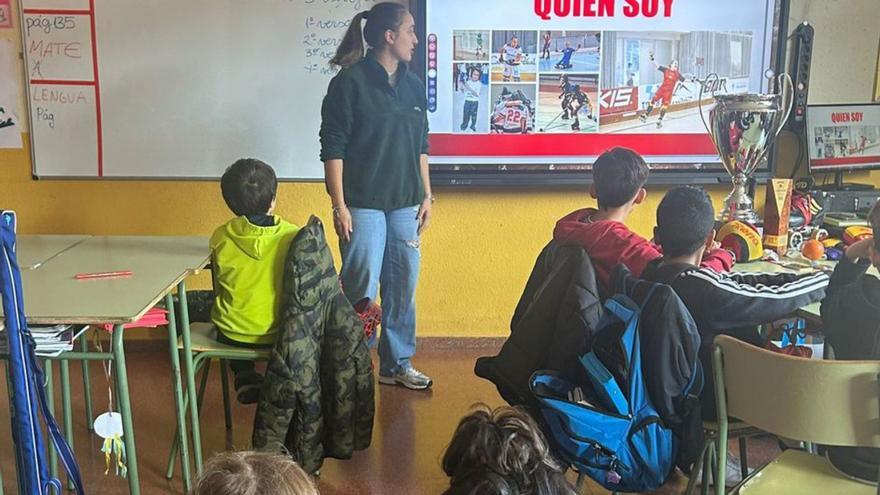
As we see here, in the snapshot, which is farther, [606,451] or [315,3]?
[315,3]

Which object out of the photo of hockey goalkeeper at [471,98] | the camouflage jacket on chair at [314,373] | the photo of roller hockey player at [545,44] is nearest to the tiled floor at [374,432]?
the camouflage jacket on chair at [314,373]

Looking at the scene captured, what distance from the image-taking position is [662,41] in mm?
3578

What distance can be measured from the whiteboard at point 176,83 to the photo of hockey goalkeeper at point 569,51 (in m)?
0.78

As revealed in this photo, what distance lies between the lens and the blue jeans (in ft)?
10.6

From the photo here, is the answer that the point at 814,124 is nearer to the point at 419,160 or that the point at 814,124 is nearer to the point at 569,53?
the point at 569,53

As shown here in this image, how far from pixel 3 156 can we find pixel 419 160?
1.78 m

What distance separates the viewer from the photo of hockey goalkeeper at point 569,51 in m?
3.56

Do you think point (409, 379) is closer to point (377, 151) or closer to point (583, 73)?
point (377, 151)

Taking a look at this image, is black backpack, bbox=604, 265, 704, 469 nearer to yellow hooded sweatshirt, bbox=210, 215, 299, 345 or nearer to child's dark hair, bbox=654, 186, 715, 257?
child's dark hair, bbox=654, 186, 715, 257

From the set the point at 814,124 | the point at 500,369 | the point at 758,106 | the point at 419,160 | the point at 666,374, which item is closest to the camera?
the point at 666,374

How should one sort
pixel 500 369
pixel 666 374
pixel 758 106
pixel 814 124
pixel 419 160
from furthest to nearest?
pixel 814 124 → pixel 419 160 → pixel 758 106 → pixel 500 369 → pixel 666 374

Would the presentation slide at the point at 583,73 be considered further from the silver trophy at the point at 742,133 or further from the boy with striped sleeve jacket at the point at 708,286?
the boy with striped sleeve jacket at the point at 708,286

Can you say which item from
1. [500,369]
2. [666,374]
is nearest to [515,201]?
[500,369]

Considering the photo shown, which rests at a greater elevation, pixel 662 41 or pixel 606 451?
pixel 662 41
